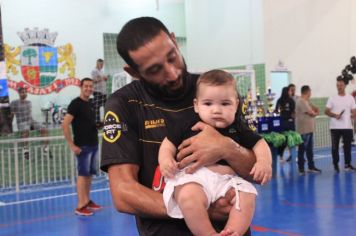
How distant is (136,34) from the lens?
1654 mm

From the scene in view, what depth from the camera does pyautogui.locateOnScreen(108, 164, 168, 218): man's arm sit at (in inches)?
64.4

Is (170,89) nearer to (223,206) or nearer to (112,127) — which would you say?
(112,127)

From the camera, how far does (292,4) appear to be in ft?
44.7

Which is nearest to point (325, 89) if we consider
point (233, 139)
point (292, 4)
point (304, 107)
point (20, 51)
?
point (292, 4)

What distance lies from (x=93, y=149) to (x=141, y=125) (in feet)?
17.7

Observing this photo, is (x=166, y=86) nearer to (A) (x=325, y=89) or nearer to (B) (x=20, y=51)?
(B) (x=20, y=51)

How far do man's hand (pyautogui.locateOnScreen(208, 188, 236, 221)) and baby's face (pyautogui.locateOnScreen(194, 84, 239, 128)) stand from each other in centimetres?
27

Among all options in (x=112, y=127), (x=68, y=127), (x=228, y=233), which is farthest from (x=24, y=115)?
(x=228, y=233)

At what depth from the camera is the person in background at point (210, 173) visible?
1657 millimetres

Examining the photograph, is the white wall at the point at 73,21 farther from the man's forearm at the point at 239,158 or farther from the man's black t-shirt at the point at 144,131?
the man's forearm at the point at 239,158

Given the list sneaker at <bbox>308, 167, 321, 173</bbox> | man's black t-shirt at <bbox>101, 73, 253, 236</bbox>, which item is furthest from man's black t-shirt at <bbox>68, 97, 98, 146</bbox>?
man's black t-shirt at <bbox>101, 73, 253, 236</bbox>

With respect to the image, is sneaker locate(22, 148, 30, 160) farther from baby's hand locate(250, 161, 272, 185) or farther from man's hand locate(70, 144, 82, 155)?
baby's hand locate(250, 161, 272, 185)

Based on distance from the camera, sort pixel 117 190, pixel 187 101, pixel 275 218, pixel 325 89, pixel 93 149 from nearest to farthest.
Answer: pixel 117 190, pixel 187 101, pixel 275 218, pixel 93 149, pixel 325 89

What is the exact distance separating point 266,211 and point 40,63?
6.38 metres
